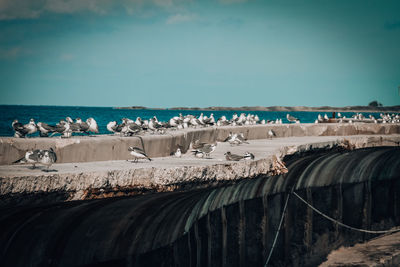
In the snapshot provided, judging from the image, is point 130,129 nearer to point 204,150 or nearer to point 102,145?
point 204,150

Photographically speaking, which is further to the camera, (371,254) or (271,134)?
(271,134)

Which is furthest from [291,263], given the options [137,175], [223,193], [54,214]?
[54,214]

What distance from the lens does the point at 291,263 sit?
12.7 metres

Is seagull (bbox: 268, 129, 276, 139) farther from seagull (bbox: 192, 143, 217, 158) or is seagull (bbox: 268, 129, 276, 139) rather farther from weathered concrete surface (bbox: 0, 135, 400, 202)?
weathered concrete surface (bbox: 0, 135, 400, 202)

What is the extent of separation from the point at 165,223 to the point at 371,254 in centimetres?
930

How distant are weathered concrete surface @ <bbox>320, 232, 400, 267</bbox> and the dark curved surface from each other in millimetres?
1105

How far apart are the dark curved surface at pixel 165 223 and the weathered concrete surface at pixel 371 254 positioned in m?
1.10

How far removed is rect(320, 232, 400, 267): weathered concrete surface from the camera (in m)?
13.5

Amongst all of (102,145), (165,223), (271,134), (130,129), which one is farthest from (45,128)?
(271,134)

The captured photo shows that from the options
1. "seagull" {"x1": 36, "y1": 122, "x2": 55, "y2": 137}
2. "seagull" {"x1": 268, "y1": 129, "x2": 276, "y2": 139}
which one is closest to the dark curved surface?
"seagull" {"x1": 268, "y1": 129, "x2": 276, "y2": 139}

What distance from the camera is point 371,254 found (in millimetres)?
14406

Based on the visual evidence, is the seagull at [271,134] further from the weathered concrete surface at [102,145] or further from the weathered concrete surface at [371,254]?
the weathered concrete surface at [371,254]

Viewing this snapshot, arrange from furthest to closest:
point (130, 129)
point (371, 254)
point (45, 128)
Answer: point (371, 254), point (130, 129), point (45, 128)

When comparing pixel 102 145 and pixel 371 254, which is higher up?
pixel 102 145
